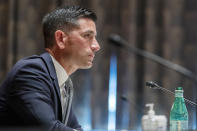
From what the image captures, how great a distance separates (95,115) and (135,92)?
47cm

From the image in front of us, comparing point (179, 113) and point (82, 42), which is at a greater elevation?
point (82, 42)

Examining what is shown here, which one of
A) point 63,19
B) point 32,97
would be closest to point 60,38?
point 63,19

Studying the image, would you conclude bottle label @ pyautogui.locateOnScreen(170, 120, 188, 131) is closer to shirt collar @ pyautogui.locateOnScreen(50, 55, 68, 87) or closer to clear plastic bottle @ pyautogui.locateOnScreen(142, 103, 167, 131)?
clear plastic bottle @ pyautogui.locateOnScreen(142, 103, 167, 131)

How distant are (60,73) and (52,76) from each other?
121 mm

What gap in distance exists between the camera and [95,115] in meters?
3.86

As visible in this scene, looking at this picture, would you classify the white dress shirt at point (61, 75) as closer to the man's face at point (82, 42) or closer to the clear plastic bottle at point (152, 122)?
the man's face at point (82, 42)

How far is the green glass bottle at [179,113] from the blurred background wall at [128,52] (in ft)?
6.97

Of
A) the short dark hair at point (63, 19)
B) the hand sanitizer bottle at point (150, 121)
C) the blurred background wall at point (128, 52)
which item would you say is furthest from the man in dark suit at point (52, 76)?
the blurred background wall at point (128, 52)

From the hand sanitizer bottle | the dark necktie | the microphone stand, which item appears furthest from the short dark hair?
the microphone stand

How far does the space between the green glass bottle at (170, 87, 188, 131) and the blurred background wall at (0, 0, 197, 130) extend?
Result: 6.97ft

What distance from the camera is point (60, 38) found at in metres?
1.78

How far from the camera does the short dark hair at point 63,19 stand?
1.77 meters

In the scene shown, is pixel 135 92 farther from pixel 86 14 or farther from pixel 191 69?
pixel 86 14

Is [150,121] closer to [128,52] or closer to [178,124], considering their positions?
[178,124]
